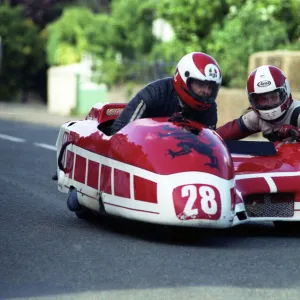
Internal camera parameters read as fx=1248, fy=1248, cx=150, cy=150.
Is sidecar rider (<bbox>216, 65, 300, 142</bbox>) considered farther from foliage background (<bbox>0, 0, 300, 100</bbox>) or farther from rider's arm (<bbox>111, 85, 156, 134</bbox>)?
foliage background (<bbox>0, 0, 300, 100</bbox>)

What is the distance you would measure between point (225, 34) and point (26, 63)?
1974 cm

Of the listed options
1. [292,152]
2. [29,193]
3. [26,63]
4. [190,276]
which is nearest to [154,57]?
[26,63]

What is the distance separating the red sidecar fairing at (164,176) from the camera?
8.87 meters

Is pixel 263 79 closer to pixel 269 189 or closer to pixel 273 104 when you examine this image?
pixel 273 104

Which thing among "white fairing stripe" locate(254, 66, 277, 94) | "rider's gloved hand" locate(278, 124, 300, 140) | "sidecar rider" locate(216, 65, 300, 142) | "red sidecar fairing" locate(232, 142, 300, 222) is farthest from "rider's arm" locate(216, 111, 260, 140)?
"red sidecar fairing" locate(232, 142, 300, 222)

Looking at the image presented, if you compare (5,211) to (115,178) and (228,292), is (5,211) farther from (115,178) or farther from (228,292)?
(228,292)

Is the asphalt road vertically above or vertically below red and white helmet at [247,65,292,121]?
below

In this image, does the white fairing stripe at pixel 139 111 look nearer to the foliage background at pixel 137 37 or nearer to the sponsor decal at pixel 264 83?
the sponsor decal at pixel 264 83

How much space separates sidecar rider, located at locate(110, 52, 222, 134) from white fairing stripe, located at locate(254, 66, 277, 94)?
1.92 feet

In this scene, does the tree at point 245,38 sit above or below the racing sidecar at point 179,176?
below

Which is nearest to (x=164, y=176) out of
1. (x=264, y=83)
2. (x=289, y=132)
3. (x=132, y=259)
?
(x=132, y=259)

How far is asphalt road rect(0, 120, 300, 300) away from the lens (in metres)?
7.22

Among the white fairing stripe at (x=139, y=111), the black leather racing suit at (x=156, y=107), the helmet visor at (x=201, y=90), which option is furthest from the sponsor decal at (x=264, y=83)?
the white fairing stripe at (x=139, y=111)

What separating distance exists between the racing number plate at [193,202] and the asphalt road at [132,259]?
255 mm
